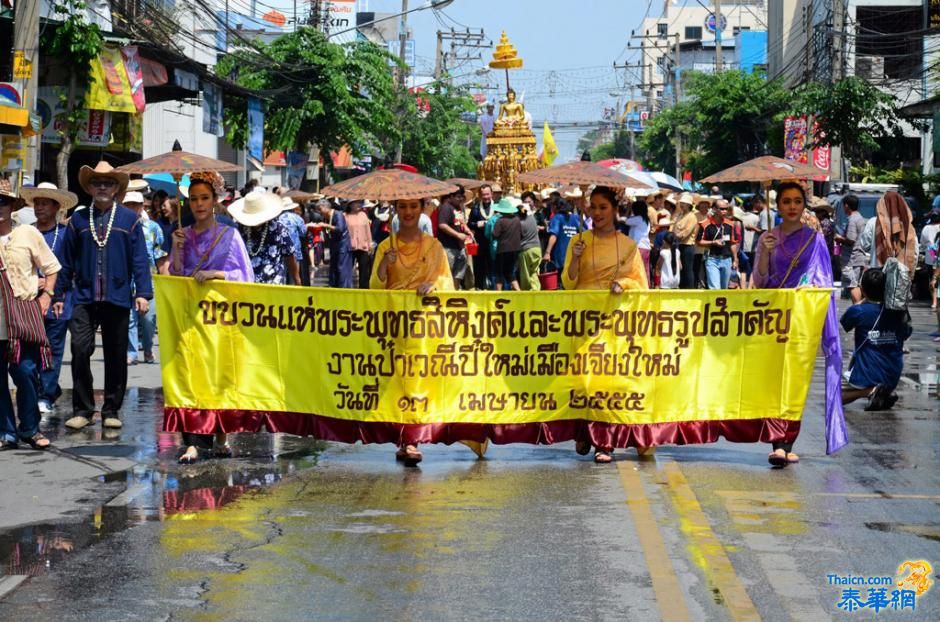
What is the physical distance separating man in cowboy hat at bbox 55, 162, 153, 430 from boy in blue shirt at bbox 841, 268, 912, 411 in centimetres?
576

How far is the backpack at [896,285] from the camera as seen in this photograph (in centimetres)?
1284

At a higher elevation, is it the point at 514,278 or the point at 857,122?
the point at 857,122

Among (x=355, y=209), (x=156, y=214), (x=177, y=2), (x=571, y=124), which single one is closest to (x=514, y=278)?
(x=355, y=209)

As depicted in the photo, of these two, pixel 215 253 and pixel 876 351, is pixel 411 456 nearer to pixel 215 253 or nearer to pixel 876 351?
pixel 215 253

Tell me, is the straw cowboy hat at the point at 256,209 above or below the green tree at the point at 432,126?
below

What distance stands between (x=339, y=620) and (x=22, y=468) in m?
4.36

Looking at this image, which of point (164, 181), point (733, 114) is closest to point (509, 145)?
point (733, 114)

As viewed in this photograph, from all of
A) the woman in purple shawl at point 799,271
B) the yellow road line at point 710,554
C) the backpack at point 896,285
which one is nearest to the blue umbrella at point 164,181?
the backpack at point 896,285

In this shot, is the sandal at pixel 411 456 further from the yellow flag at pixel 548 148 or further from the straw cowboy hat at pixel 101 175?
the yellow flag at pixel 548 148

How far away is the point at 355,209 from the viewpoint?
81.6ft

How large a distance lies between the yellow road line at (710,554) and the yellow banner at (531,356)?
0.82 metres

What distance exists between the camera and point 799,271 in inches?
403

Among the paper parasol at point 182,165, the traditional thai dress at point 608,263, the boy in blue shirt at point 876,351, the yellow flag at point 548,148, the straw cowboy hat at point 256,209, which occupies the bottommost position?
the boy in blue shirt at point 876,351

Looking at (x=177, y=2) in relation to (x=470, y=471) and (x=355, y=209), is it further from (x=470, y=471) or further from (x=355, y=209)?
(x=470, y=471)
